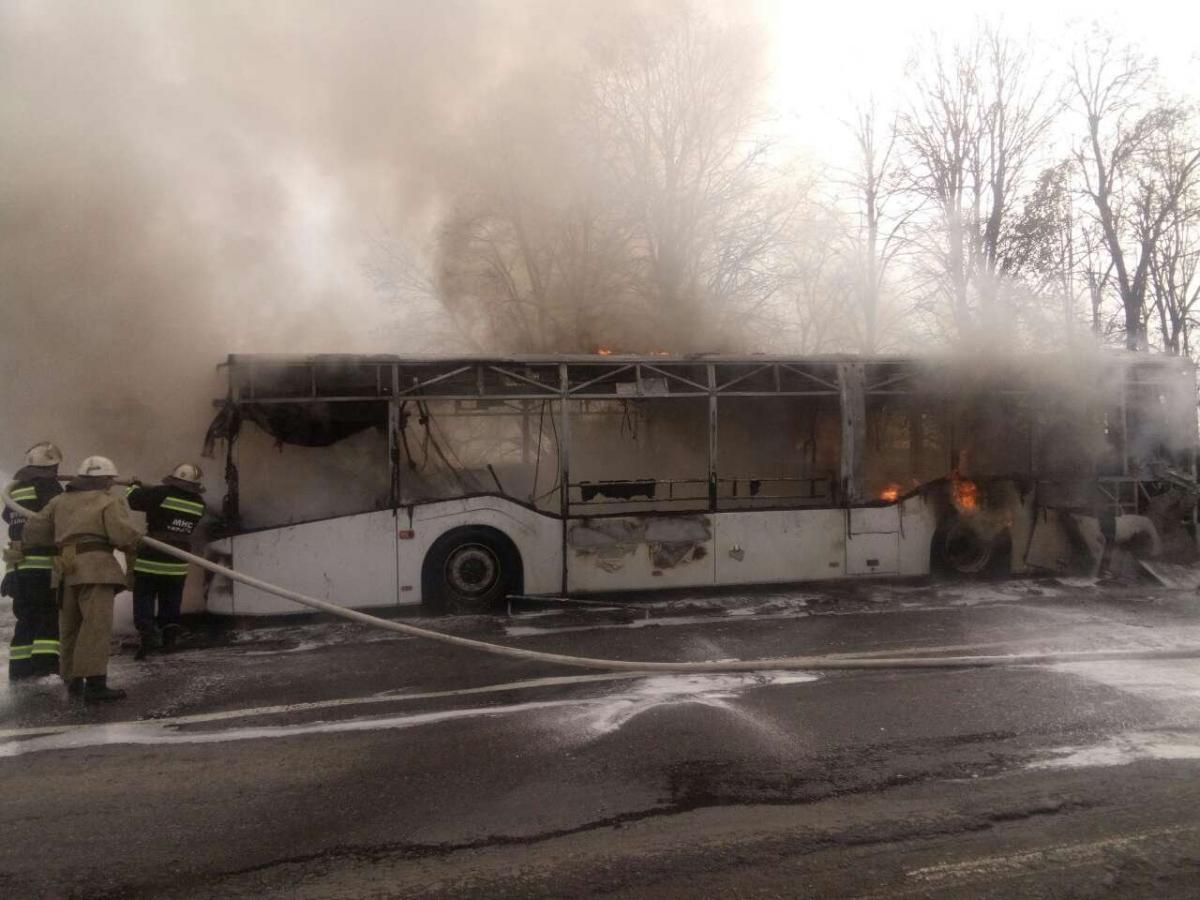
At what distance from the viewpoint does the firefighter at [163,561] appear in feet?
21.2

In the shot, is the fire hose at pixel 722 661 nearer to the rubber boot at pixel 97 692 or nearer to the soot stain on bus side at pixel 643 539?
the rubber boot at pixel 97 692

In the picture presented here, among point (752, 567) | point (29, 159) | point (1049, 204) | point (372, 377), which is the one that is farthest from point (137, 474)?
point (1049, 204)

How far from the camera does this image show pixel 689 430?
37.2 ft

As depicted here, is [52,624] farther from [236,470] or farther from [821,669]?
[821,669]

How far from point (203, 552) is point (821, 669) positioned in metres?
5.27

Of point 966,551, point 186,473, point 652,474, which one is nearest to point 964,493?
point 966,551

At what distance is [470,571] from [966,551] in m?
5.44

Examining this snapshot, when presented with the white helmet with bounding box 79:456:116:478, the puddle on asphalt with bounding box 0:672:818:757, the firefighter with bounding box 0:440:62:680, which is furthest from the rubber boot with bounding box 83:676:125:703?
the white helmet with bounding box 79:456:116:478

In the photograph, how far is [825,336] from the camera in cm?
2009

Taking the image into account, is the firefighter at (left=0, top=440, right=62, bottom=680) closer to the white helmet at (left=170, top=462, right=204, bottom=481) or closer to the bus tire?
the white helmet at (left=170, top=462, right=204, bottom=481)

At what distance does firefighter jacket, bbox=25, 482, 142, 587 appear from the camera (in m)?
5.14

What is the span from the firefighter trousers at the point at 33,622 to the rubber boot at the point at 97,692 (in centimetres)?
80

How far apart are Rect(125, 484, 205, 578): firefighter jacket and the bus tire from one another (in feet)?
6.72

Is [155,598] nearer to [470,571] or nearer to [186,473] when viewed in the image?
[186,473]
